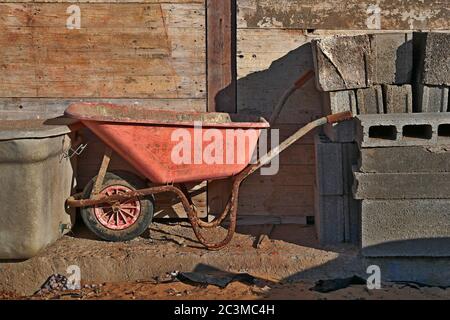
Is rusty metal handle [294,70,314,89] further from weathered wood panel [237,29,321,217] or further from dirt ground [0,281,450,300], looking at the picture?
dirt ground [0,281,450,300]

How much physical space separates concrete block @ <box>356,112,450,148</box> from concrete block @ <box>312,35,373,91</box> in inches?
11.8

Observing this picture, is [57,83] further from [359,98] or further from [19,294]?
[359,98]

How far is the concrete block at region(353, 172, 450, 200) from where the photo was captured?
443cm

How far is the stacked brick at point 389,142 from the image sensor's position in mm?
4422

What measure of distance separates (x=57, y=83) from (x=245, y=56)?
1644 mm

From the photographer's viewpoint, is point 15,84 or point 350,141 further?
point 15,84

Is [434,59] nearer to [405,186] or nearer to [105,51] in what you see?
[405,186]

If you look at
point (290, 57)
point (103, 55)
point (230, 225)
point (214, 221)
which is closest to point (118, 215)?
point (214, 221)

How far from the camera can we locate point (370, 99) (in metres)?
4.73

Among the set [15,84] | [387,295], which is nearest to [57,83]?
[15,84]

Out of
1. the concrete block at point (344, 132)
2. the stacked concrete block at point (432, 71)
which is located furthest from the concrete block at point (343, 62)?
the stacked concrete block at point (432, 71)

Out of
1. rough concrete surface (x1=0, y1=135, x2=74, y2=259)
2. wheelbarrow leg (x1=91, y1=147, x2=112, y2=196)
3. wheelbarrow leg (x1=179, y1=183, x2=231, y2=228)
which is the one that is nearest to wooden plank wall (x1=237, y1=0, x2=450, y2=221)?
wheelbarrow leg (x1=179, y1=183, x2=231, y2=228)

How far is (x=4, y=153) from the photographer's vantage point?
170 inches

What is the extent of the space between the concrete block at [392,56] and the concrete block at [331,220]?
0.96 m
